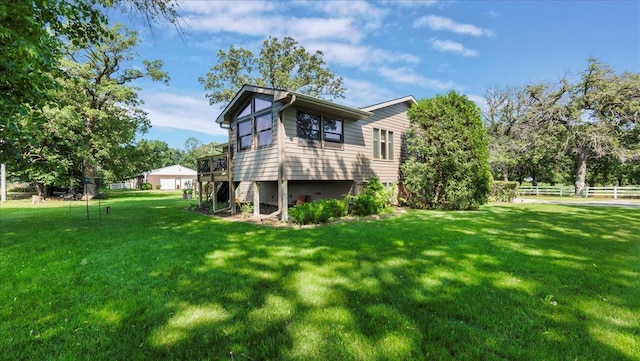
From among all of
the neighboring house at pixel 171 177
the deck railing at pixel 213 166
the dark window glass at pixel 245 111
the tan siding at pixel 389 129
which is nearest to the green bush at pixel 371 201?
the tan siding at pixel 389 129

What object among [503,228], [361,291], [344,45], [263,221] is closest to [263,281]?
[361,291]

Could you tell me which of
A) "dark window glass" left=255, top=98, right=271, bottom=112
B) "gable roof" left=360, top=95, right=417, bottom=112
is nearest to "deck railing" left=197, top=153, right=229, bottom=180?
"dark window glass" left=255, top=98, right=271, bottom=112

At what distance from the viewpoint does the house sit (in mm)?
9609

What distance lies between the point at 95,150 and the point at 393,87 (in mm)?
25800

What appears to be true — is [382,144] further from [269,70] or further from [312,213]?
[269,70]

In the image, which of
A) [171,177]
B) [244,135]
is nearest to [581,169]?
[244,135]

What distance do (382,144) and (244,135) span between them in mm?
6301

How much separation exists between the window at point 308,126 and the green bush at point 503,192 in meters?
12.5

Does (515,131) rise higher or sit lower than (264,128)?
higher

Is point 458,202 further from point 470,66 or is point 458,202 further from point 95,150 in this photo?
point 95,150

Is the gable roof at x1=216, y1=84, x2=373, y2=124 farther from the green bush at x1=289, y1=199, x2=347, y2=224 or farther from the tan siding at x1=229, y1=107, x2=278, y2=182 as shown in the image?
the green bush at x1=289, y1=199, x2=347, y2=224

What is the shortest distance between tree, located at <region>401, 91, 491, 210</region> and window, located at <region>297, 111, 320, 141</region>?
14.8 ft

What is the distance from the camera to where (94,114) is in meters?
20.8

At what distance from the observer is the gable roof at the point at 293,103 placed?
899 cm
